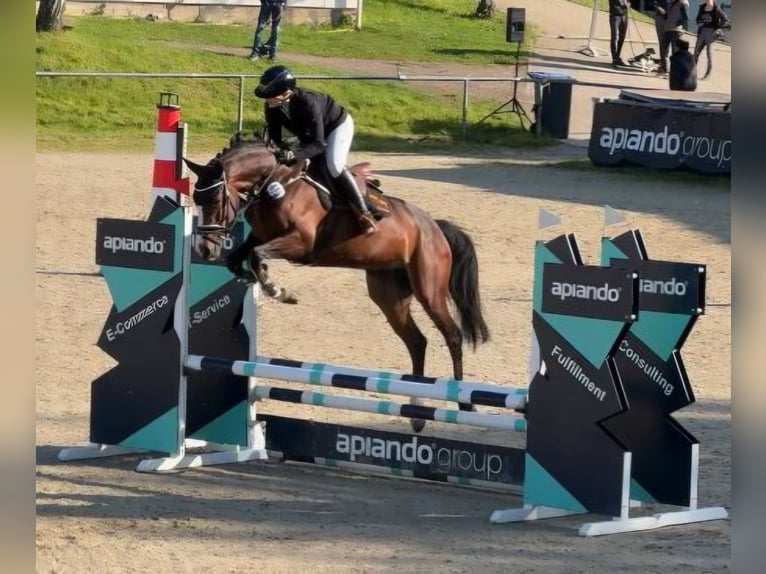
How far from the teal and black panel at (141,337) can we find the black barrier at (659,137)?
1182cm

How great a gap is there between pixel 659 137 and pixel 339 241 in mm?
11018

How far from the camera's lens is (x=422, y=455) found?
6117 mm

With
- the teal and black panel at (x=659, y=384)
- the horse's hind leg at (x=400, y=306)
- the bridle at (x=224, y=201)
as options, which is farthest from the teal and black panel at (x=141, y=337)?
the teal and black panel at (x=659, y=384)

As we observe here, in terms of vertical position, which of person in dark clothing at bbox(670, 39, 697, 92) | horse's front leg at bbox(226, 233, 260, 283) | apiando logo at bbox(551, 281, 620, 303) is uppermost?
person in dark clothing at bbox(670, 39, 697, 92)

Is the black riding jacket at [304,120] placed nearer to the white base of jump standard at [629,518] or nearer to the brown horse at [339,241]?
the brown horse at [339,241]

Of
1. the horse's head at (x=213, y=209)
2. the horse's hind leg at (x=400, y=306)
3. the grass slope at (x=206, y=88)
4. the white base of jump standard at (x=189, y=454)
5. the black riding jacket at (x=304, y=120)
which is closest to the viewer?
the white base of jump standard at (x=189, y=454)

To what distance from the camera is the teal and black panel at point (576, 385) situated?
522 cm

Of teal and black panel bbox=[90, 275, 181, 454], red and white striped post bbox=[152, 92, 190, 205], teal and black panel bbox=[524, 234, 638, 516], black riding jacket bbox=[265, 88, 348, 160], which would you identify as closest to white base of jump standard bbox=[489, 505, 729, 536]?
teal and black panel bbox=[524, 234, 638, 516]

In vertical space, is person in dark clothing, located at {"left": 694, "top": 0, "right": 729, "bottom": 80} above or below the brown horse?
above

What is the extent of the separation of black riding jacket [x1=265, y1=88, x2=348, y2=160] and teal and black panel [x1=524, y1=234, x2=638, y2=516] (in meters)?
2.12

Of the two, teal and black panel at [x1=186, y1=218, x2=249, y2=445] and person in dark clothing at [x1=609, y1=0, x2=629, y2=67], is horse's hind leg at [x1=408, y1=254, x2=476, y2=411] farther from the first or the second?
person in dark clothing at [x1=609, y1=0, x2=629, y2=67]

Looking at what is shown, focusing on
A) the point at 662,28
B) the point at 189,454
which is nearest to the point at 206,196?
the point at 189,454

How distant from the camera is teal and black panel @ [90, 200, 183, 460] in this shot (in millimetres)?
6352

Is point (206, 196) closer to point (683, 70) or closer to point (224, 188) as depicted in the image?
point (224, 188)
